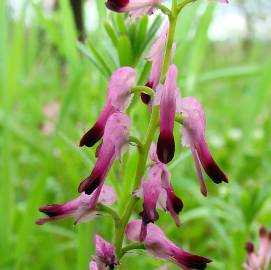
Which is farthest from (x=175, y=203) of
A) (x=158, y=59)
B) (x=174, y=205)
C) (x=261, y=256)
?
(x=261, y=256)

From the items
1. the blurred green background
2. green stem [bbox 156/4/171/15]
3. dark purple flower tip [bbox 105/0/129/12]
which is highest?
green stem [bbox 156/4/171/15]

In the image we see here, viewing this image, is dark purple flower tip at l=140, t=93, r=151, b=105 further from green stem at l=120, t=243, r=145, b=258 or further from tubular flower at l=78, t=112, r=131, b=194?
green stem at l=120, t=243, r=145, b=258

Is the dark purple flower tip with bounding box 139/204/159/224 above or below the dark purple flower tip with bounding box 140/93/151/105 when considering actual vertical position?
below

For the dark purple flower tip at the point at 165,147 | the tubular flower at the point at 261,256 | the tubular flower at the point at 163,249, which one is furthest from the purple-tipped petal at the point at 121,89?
the tubular flower at the point at 261,256

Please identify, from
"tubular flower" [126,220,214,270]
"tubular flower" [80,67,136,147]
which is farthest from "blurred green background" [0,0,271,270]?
"tubular flower" [80,67,136,147]

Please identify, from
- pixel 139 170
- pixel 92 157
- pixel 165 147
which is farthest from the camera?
pixel 92 157

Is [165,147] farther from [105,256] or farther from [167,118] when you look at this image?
[105,256]

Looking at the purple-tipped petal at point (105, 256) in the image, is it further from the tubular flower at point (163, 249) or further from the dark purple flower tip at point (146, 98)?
the dark purple flower tip at point (146, 98)
